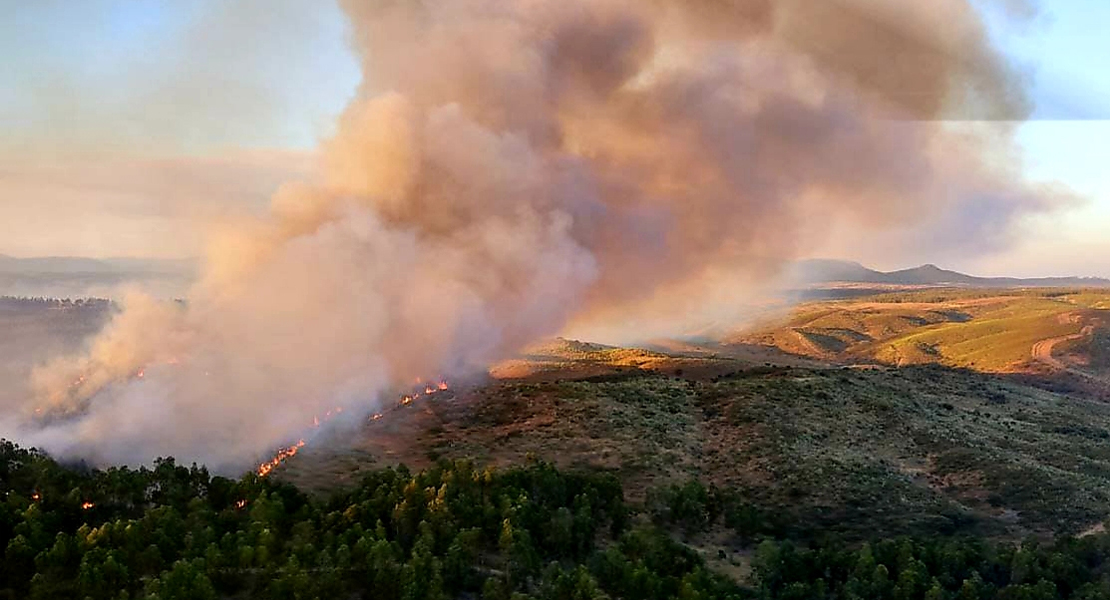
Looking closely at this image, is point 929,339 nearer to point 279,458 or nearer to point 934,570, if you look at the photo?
point 934,570

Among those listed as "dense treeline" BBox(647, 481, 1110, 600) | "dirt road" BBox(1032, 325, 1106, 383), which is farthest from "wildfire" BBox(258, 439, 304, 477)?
"dirt road" BBox(1032, 325, 1106, 383)

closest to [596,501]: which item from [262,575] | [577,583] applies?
[577,583]

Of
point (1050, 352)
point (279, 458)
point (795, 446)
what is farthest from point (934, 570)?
point (1050, 352)

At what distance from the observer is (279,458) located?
44500 millimetres

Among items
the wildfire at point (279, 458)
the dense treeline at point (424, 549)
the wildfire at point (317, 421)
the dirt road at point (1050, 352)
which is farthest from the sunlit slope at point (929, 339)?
the wildfire at point (279, 458)

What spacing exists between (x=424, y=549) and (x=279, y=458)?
1896cm

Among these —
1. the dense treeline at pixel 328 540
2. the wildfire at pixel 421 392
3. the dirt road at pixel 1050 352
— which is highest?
the wildfire at pixel 421 392

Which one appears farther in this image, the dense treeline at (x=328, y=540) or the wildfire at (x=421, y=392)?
the wildfire at (x=421, y=392)

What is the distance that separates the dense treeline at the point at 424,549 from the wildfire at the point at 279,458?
5809 mm

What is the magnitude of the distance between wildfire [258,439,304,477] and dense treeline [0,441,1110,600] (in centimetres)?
581

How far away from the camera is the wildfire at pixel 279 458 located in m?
42.3

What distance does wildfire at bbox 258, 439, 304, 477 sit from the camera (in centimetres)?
4225

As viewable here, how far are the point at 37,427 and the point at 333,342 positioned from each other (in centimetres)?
1723

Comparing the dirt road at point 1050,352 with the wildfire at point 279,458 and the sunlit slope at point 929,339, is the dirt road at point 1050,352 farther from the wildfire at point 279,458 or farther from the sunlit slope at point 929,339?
the wildfire at point 279,458
